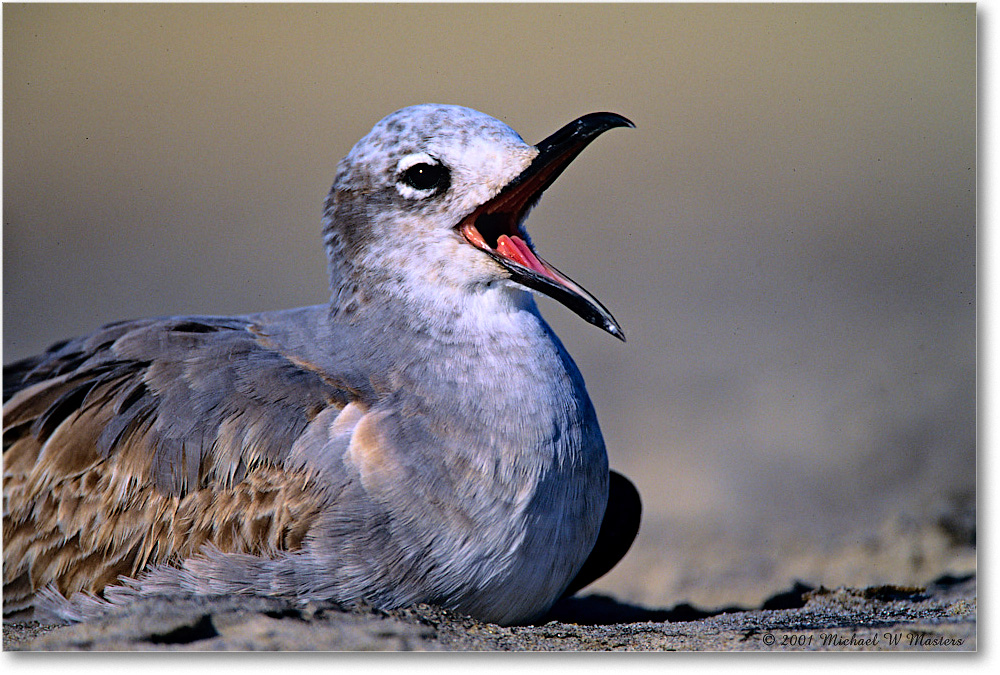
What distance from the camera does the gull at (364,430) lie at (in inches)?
132

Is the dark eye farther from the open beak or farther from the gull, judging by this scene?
the open beak

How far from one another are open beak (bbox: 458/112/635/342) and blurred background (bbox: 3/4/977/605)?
1.11 meters

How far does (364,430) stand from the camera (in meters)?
3.43

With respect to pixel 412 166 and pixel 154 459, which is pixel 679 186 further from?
pixel 154 459

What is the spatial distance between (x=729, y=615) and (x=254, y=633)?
198 cm

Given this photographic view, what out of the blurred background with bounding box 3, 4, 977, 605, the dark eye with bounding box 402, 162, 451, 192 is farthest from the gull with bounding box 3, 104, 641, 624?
the blurred background with bounding box 3, 4, 977, 605

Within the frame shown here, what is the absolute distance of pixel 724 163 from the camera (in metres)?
5.74

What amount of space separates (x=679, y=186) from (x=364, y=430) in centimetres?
335

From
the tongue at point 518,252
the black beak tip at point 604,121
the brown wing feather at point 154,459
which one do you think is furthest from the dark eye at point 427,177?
the brown wing feather at point 154,459

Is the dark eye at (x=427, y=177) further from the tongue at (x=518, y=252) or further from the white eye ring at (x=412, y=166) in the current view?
A: the tongue at (x=518, y=252)

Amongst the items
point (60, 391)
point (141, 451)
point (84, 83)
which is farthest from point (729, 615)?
point (84, 83)

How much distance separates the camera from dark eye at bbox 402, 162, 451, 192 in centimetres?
368

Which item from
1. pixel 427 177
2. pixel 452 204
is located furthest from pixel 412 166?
pixel 452 204

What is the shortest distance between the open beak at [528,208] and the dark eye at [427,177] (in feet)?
0.52
